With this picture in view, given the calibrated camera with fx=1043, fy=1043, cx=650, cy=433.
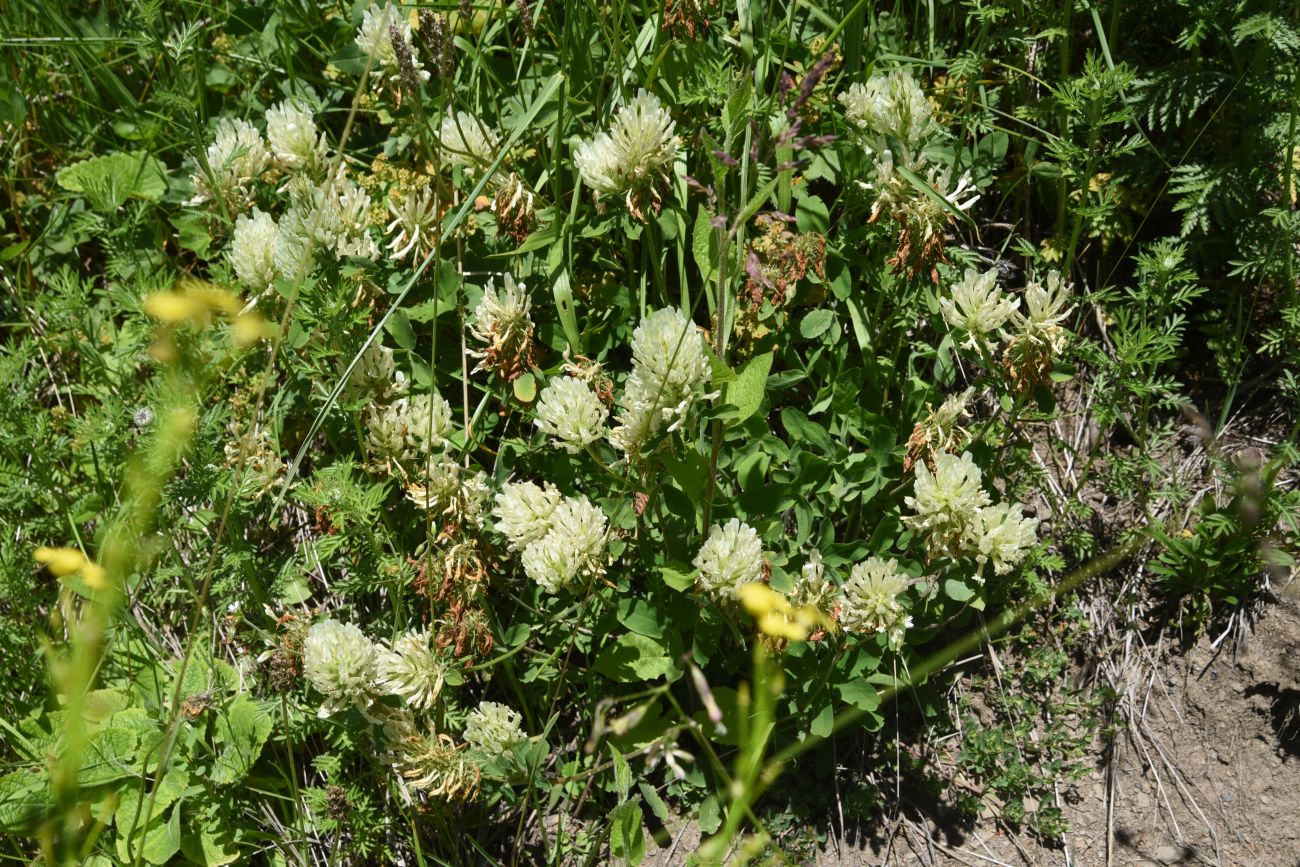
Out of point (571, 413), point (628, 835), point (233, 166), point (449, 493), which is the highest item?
point (233, 166)

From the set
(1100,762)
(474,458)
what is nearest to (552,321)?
(474,458)

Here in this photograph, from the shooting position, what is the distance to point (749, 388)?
2.47 metres

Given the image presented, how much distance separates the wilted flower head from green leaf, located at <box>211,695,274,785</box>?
1.08m

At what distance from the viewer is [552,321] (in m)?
2.97

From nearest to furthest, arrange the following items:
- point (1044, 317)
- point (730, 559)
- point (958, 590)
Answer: point (730, 559) → point (1044, 317) → point (958, 590)

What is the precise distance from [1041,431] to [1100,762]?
961mm

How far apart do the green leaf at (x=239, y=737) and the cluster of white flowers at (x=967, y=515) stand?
5.79 ft

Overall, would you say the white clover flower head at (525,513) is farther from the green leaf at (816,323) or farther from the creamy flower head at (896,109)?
the creamy flower head at (896,109)

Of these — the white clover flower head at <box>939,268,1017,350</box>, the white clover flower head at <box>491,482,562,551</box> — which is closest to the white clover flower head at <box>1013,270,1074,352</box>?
the white clover flower head at <box>939,268,1017,350</box>

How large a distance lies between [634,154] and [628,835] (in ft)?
5.49

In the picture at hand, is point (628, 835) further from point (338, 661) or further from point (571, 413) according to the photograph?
point (571, 413)

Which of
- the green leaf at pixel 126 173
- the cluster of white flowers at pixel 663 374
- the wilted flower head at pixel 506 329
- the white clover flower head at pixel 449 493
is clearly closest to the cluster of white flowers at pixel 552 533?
the white clover flower head at pixel 449 493

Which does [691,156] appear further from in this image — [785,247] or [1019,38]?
[1019,38]

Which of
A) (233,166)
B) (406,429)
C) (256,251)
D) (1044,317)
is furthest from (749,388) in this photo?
(233,166)
